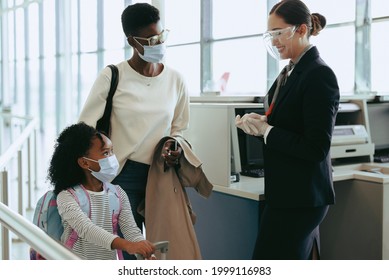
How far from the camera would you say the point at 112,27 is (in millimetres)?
7305

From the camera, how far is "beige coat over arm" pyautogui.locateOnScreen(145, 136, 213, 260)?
1.84m

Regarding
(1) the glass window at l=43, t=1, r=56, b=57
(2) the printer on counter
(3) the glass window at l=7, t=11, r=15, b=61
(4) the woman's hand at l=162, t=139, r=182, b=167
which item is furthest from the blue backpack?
(3) the glass window at l=7, t=11, r=15, b=61

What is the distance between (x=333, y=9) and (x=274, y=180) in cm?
283

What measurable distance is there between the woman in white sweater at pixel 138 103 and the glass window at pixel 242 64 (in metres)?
2.93

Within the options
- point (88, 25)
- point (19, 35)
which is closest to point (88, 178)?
point (88, 25)

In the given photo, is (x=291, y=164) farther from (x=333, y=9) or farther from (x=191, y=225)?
(x=333, y=9)

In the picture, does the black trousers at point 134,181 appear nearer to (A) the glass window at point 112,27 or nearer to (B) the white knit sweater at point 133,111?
(B) the white knit sweater at point 133,111

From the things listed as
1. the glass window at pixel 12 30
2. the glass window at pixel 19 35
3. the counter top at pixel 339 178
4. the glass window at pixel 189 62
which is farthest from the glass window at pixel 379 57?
the glass window at pixel 12 30

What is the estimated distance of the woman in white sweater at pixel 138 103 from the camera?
5.87 ft

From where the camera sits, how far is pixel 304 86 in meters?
1.61

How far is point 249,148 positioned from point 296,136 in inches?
35.8

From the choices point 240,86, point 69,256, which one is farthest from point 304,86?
point 240,86

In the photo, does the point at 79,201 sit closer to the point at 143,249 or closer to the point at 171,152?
the point at 143,249
